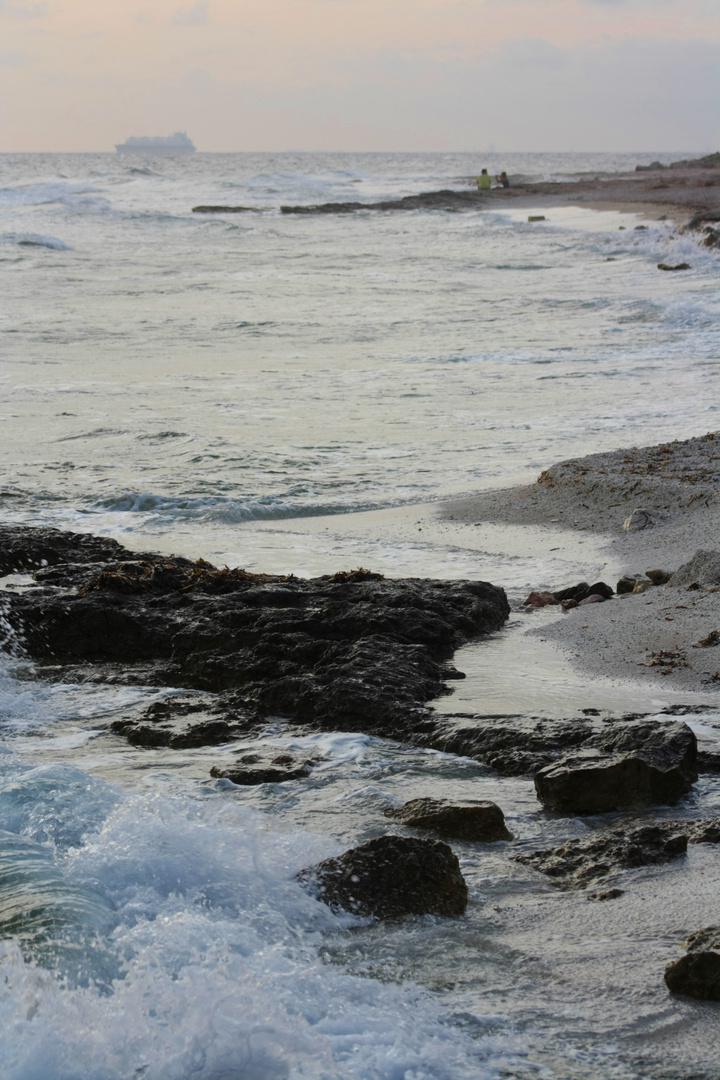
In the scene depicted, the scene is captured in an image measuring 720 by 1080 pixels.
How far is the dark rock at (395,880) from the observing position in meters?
2.75

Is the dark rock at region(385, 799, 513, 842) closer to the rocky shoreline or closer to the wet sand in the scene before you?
the rocky shoreline

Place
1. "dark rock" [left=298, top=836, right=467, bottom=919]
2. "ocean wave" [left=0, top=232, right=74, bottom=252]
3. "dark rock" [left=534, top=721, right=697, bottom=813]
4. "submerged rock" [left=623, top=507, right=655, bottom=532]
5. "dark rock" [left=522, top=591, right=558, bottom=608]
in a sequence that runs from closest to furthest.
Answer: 1. "dark rock" [left=298, top=836, right=467, bottom=919]
2. "dark rock" [left=534, top=721, right=697, bottom=813]
3. "dark rock" [left=522, top=591, right=558, bottom=608]
4. "submerged rock" [left=623, top=507, right=655, bottom=532]
5. "ocean wave" [left=0, top=232, right=74, bottom=252]

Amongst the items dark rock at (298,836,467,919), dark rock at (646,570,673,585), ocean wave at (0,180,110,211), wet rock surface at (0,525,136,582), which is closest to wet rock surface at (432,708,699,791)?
dark rock at (298,836,467,919)

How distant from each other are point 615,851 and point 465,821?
45 cm

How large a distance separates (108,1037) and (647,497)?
18.0ft

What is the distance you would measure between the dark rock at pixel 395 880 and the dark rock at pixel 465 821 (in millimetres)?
259

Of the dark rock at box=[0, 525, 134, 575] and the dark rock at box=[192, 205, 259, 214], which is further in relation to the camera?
the dark rock at box=[192, 205, 259, 214]

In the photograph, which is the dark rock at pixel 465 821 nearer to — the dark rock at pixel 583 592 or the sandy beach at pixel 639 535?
the sandy beach at pixel 639 535

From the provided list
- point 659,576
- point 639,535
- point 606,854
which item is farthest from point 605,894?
point 639,535

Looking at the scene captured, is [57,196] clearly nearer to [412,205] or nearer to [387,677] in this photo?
[412,205]

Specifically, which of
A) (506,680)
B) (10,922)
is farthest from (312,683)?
(10,922)

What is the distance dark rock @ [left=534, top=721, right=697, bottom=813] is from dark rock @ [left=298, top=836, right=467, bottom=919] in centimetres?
58

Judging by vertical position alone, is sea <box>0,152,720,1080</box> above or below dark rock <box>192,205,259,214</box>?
below

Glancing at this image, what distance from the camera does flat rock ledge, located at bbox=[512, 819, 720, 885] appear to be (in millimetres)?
2904
